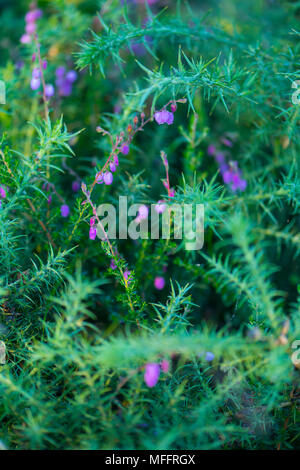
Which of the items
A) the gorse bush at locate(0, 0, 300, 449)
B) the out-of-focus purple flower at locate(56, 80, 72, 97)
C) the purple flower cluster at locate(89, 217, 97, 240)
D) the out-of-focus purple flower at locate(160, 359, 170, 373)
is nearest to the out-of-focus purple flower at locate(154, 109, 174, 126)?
the gorse bush at locate(0, 0, 300, 449)

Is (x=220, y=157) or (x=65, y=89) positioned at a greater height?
(x=65, y=89)

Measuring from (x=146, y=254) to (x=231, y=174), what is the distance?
17.8 inches

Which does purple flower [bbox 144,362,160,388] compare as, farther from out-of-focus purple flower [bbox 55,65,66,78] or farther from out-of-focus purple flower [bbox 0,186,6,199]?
out-of-focus purple flower [bbox 55,65,66,78]

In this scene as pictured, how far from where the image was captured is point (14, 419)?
2.99 feet

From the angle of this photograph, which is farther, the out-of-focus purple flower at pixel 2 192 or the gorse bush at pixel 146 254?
the out-of-focus purple flower at pixel 2 192

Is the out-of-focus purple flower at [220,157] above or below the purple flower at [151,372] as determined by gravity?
above

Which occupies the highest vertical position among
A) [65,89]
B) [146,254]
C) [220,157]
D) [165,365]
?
[65,89]

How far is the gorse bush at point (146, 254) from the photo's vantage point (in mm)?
818

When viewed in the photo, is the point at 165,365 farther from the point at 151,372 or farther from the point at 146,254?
the point at 146,254

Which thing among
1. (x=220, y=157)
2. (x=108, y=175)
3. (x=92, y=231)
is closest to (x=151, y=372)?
(x=92, y=231)

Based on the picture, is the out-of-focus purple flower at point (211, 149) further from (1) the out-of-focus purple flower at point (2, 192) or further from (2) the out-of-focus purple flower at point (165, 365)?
(2) the out-of-focus purple flower at point (165, 365)

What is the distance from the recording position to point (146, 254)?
1.29 m

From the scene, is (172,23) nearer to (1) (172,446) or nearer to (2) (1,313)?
(2) (1,313)

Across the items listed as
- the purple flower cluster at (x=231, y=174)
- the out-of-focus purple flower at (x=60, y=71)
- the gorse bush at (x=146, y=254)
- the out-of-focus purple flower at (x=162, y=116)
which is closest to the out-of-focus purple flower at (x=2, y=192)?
the gorse bush at (x=146, y=254)
